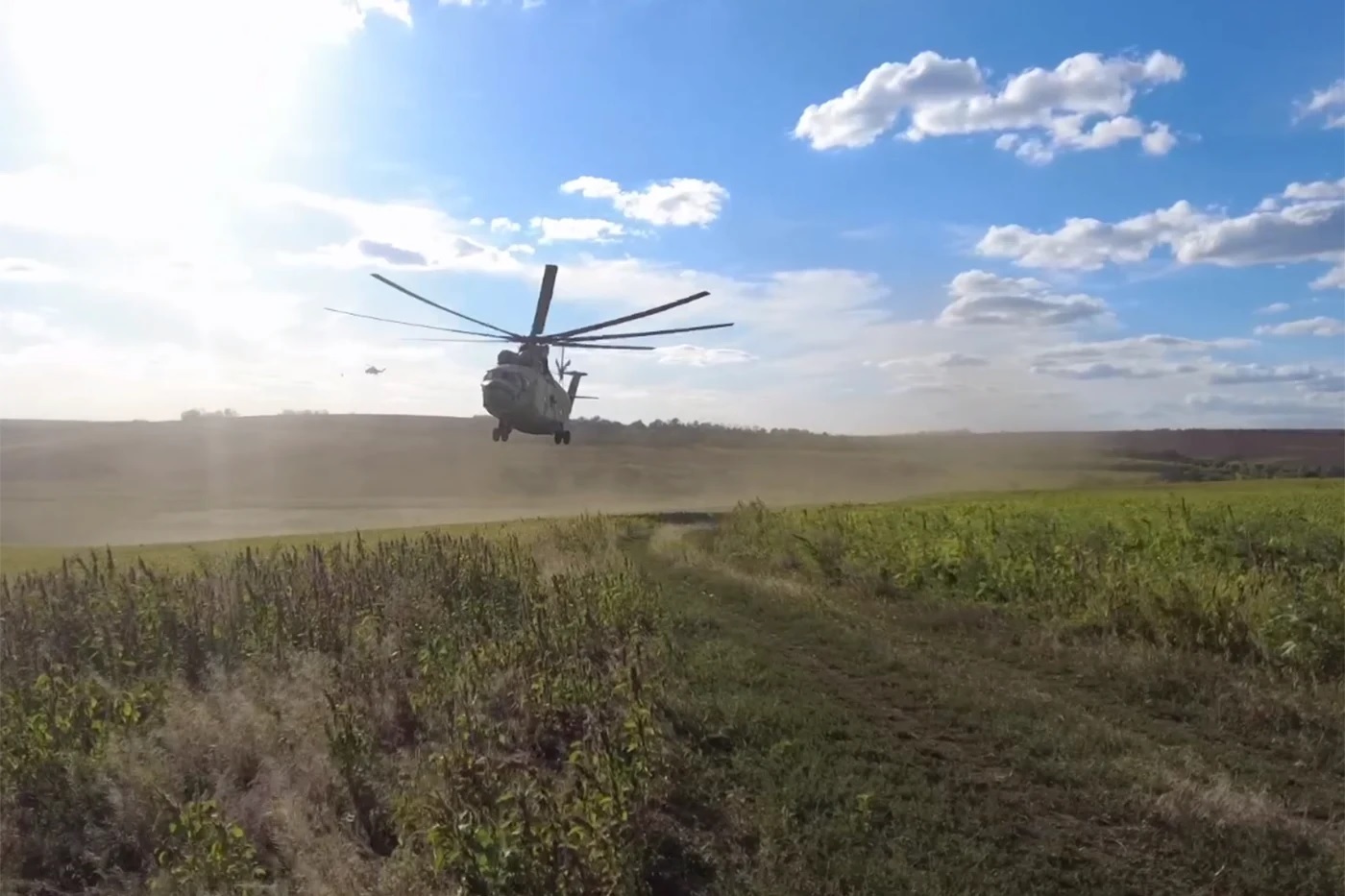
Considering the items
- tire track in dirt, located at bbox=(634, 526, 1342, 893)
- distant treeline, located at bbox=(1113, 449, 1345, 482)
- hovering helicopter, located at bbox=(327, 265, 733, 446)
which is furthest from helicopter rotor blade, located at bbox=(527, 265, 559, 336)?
distant treeline, located at bbox=(1113, 449, 1345, 482)

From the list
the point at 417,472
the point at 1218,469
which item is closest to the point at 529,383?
the point at 417,472

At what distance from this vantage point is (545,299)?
24.8 m

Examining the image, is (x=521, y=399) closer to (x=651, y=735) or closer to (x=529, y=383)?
(x=529, y=383)

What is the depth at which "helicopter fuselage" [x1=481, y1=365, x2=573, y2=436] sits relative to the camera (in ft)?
66.9

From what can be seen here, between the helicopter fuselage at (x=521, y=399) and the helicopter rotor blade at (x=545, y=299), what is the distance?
6.35 ft

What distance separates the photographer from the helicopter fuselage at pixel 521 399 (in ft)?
66.9

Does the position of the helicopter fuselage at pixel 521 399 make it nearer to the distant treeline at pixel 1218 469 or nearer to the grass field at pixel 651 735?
the grass field at pixel 651 735

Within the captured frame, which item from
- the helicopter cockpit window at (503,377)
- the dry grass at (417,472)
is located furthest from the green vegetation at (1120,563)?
the dry grass at (417,472)

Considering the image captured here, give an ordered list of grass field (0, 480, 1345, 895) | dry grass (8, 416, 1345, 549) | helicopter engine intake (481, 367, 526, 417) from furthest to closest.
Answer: dry grass (8, 416, 1345, 549)
helicopter engine intake (481, 367, 526, 417)
grass field (0, 480, 1345, 895)

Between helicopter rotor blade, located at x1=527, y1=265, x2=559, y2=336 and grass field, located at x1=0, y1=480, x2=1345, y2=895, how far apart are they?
34.4 feet

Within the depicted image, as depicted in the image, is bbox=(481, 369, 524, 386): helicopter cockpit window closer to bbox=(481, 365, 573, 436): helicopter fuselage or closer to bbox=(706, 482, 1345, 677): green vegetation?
bbox=(481, 365, 573, 436): helicopter fuselage

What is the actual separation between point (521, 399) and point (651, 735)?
564 inches

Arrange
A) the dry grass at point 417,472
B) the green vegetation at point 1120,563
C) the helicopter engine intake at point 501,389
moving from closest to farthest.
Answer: the green vegetation at point 1120,563 → the helicopter engine intake at point 501,389 → the dry grass at point 417,472

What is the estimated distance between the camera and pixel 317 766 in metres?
7.11
